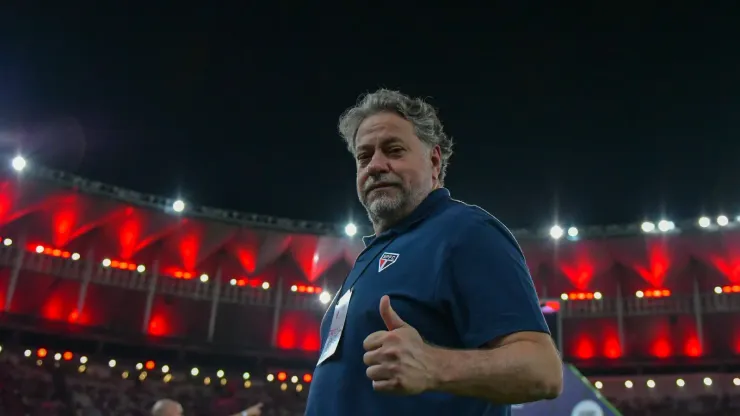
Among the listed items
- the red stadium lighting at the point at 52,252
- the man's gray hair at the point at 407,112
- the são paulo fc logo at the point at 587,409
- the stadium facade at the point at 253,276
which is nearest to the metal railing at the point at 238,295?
the stadium facade at the point at 253,276

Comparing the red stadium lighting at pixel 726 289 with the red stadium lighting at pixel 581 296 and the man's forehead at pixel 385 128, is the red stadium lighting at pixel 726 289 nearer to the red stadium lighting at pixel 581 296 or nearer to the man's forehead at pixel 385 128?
the red stadium lighting at pixel 581 296

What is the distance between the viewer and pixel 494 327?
1651 mm

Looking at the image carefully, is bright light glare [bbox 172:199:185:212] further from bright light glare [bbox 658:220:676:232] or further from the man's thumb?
the man's thumb

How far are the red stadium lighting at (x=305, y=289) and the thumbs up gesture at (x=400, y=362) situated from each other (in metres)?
35.4

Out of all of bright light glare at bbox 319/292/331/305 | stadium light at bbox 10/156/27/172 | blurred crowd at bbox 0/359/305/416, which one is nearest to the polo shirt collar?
blurred crowd at bbox 0/359/305/416

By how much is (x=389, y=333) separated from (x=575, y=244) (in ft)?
112

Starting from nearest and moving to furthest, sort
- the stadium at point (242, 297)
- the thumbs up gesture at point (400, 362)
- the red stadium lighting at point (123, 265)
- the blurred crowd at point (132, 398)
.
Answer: the thumbs up gesture at point (400, 362) < the blurred crowd at point (132, 398) < the stadium at point (242, 297) < the red stadium lighting at point (123, 265)

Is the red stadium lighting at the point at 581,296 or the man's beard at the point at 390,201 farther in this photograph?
the red stadium lighting at the point at 581,296

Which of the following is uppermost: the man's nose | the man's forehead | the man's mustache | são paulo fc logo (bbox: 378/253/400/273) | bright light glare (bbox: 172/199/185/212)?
bright light glare (bbox: 172/199/185/212)

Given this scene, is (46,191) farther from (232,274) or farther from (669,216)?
(669,216)

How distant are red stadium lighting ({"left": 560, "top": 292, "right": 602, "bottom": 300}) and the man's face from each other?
1332 inches

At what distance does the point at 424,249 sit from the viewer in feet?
6.28

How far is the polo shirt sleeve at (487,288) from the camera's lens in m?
1.66

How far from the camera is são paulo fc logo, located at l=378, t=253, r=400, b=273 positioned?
1.99 metres
